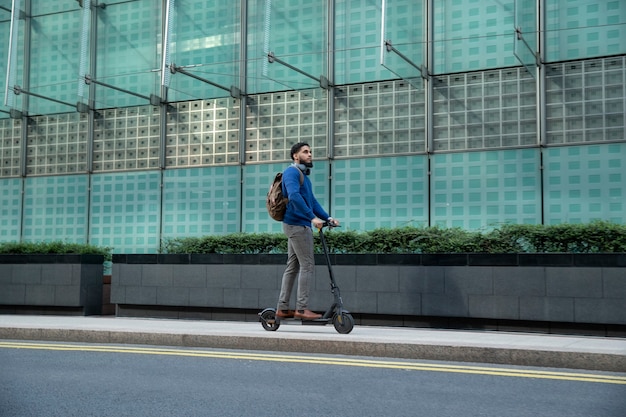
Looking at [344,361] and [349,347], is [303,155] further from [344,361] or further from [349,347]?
[344,361]

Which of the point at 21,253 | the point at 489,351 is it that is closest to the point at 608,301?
the point at 489,351

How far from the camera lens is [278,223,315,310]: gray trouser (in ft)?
28.5

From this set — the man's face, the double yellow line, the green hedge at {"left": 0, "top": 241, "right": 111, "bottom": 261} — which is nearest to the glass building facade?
the green hedge at {"left": 0, "top": 241, "right": 111, "bottom": 261}

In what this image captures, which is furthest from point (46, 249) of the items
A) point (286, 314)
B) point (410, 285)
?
point (410, 285)

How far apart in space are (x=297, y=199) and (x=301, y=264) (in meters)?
0.71

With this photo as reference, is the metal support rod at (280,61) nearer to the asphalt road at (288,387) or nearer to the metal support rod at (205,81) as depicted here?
the metal support rod at (205,81)

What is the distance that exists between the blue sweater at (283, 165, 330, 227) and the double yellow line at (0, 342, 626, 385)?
1.58 metres

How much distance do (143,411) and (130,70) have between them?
1282 centimetres

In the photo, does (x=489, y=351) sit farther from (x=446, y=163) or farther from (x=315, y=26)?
(x=315, y=26)

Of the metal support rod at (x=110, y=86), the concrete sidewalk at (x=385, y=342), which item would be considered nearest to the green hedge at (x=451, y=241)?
the concrete sidewalk at (x=385, y=342)

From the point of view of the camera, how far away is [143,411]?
523cm

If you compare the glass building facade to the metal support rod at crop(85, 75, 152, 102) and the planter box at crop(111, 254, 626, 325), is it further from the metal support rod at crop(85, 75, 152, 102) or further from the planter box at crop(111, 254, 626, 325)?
the planter box at crop(111, 254, 626, 325)

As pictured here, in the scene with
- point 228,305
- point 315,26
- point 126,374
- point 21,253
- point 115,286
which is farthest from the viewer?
point 315,26

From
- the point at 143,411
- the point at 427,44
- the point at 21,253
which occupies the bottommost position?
the point at 143,411
